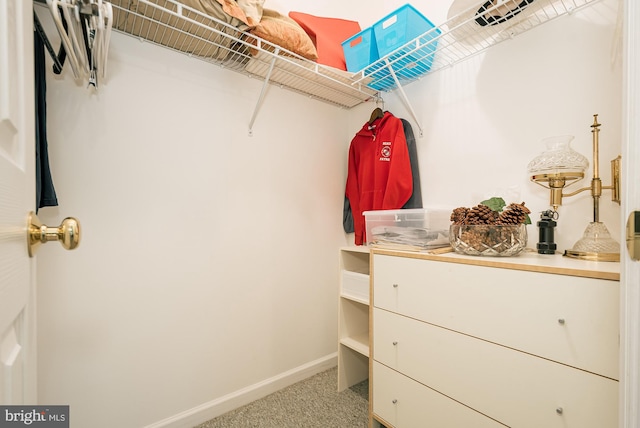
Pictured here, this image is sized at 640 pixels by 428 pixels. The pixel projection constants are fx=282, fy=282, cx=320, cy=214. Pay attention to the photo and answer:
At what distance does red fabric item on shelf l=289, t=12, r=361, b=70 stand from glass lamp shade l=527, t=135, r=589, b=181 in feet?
3.84

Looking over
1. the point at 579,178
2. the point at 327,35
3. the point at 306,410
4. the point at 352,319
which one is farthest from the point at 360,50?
the point at 306,410

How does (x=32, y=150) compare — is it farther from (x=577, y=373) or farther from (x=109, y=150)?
(x=577, y=373)

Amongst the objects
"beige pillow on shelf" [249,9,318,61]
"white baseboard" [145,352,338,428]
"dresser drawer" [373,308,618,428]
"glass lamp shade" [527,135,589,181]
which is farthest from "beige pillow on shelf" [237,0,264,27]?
"white baseboard" [145,352,338,428]

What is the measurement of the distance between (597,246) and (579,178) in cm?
27

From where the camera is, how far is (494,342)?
0.95 m

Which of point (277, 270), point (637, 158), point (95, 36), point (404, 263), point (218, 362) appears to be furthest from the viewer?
point (277, 270)

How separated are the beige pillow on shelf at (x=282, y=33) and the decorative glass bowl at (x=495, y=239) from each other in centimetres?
118

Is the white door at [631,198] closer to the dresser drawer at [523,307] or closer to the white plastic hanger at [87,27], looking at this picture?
the dresser drawer at [523,307]

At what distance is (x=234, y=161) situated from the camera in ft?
5.27

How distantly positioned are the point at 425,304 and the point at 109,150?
1.52 meters

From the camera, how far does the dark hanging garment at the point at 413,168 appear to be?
1.66 m

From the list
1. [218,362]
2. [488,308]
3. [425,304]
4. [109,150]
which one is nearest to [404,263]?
[425,304]

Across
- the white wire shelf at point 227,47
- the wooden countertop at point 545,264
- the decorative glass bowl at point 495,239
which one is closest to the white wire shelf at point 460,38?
the white wire shelf at point 227,47

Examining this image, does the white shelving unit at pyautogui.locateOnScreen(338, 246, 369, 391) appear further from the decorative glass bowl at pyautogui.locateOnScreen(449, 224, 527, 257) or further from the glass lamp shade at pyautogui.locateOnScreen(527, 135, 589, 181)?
the glass lamp shade at pyautogui.locateOnScreen(527, 135, 589, 181)
